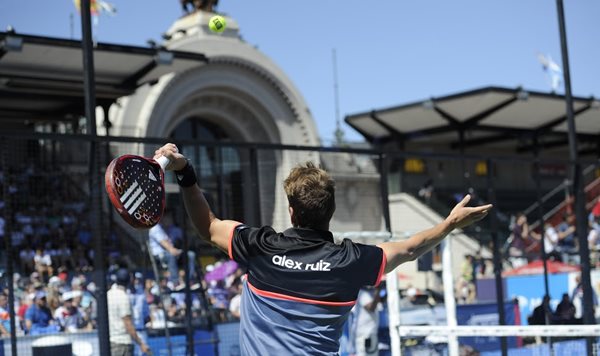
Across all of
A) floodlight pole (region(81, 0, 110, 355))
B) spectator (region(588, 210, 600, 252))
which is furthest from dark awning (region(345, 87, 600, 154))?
floodlight pole (region(81, 0, 110, 355))

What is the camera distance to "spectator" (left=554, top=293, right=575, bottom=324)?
41.1 feet

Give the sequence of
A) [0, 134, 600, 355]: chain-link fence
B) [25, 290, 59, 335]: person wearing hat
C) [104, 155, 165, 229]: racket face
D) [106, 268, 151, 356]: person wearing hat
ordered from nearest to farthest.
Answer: [104, 155, 165, 229]: racket face, [0, 134, 600, 355]: chain-link fence, [25, 290, 59, 335]: person wearing hat, [106, 268, 151, 356]: person wearing hat

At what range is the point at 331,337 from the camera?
411 centimetres

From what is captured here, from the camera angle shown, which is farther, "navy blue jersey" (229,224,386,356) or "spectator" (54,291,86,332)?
"spectator" (54,291,86,332)

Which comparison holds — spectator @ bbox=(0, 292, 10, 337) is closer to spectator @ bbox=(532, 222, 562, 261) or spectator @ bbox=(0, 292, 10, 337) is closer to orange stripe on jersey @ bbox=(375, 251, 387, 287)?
orange stripe on jersey @ bbox=(375, 251, 387, 287)

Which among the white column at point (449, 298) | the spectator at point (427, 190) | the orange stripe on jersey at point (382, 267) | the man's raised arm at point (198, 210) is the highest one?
the spectator at point (427, 190)

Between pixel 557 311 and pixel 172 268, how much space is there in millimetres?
6132

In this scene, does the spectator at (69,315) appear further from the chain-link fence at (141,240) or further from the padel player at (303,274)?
the padel player at (303,274)

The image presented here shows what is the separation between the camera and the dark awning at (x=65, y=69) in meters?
16.0

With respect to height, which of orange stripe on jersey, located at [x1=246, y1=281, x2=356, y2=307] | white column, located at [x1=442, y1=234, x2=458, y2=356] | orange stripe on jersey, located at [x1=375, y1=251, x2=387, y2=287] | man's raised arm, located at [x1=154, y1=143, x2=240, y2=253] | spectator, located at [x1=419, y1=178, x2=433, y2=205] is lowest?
white column, located at [x1=442, y1=234, x2=458, y2=356]

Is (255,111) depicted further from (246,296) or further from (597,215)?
(246,296)

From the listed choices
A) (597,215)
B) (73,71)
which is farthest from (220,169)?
(597,215)

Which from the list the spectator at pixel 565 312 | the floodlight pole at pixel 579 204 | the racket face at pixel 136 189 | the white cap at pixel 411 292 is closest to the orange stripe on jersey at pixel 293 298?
the racket face at pixel 136 189

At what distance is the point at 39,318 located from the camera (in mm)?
8859
